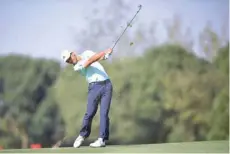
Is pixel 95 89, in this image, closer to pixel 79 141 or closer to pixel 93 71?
pixel 93 71

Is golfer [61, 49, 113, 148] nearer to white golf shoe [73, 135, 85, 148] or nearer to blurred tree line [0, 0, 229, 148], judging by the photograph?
white golf shoe [73, 135, 85, 148]

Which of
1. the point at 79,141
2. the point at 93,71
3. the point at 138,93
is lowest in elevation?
the point at 79,141

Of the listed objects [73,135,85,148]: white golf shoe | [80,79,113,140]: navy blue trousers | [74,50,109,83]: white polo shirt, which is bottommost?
[73,135,85,148]: white golf shoe

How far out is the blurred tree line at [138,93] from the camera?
3.96m

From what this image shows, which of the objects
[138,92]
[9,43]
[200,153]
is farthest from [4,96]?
[200,153]

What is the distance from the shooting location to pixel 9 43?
12.5 feet

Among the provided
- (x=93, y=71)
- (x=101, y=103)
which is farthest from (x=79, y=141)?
(x=93, y=71)

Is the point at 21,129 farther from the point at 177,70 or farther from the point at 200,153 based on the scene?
the point at 200,153

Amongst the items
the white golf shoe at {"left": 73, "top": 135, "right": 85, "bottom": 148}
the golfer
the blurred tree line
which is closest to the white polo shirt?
the golfer

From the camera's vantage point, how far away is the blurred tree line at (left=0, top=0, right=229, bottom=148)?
13.0ft

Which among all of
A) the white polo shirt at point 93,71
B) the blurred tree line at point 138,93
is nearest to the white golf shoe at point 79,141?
the white polo shirt at point 93,71

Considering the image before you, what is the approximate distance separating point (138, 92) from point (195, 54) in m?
0.71

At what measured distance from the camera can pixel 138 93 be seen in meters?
4.29

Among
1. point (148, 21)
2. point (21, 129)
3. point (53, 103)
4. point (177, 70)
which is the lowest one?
point (21, 129)
